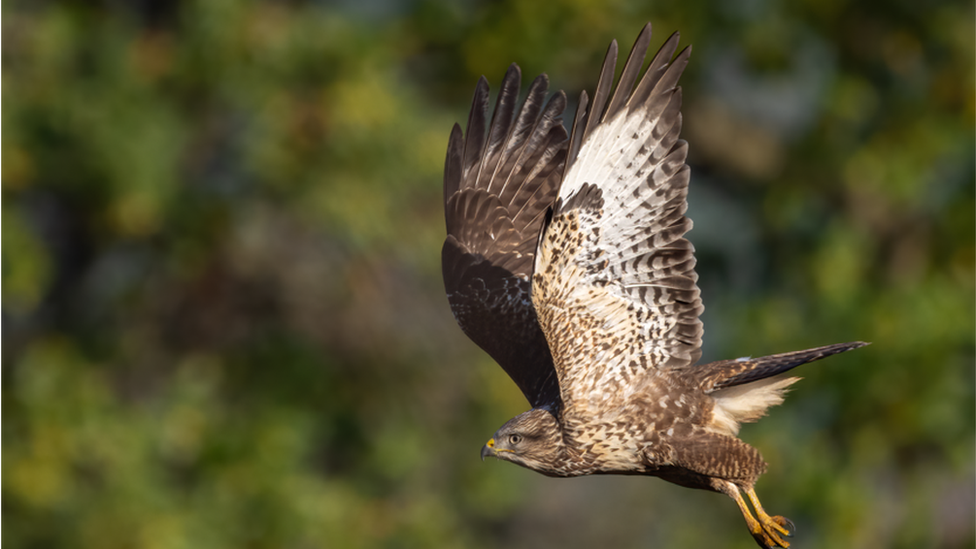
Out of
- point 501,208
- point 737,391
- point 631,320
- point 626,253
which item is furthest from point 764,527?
point 501,208

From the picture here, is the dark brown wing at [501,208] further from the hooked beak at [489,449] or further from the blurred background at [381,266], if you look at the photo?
the blurred background at [381,266]

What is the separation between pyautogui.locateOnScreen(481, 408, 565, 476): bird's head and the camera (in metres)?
4.20

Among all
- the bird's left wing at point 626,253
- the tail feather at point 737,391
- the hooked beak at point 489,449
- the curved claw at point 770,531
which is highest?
the bird's left wing at point 626,253

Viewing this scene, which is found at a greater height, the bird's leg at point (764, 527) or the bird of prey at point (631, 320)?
the bird of prey at point (631, 320)

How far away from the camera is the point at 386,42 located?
15820mm

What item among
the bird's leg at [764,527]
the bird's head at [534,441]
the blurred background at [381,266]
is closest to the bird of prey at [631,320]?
the bird's head at [534,441]

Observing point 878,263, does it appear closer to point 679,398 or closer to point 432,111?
point 432,111

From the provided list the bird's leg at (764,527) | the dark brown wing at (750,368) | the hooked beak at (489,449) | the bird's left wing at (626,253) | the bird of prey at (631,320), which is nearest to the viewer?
the bird's leg at (764,527)

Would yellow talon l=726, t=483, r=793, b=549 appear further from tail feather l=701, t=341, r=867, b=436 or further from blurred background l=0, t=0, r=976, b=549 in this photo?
blurred background l=0, t=0, r=976, b=549

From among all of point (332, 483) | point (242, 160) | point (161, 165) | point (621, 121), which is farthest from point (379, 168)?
point (621, 121)

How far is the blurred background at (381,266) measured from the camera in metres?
14.8

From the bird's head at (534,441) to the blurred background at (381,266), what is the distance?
10.3m

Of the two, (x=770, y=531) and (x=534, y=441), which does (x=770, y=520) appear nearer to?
(x=770, y=531)

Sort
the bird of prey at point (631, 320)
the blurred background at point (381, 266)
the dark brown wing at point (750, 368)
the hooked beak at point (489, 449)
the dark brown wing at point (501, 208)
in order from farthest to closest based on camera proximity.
A: 1. the blurred background at point (381, 266)
2. the dark brown wing at point (501, 208)
3. the hooked beak at point (489, 449)
4. the bird of prey at point (631, 320)
5. the dark brown wing at point (750, 368)
